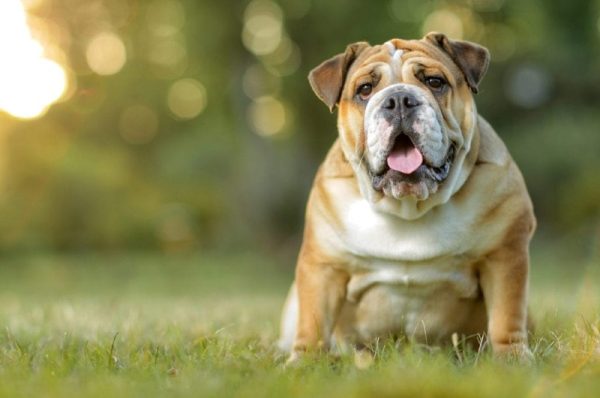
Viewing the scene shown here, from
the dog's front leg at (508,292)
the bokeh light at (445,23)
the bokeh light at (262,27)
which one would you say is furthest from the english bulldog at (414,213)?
the bokeh light at (445,23)

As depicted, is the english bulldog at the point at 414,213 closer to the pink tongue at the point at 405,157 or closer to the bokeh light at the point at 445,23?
the pink tongue at the point at 405,157

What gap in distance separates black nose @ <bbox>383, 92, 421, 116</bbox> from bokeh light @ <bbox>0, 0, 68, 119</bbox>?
10702 mm

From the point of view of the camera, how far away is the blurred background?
14578 millimetres

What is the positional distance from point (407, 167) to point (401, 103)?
0.83ft

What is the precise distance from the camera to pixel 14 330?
4445 mm

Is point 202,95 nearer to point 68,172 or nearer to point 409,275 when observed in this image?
point 68,172

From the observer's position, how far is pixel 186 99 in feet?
75.7

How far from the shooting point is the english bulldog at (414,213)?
3453 mm

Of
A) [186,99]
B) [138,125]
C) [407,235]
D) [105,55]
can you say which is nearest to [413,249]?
[407,235]

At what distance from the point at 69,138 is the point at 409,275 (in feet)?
58.8

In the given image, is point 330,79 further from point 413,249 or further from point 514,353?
point 514,353

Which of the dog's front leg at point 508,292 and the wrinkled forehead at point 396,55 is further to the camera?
the wrinkled forehead at point 396,55

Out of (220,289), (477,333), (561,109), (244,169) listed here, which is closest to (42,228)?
(244,169)

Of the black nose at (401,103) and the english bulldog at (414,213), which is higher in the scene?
the black nose at (401,103)
